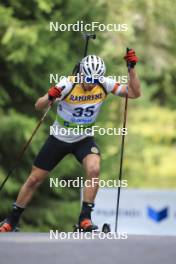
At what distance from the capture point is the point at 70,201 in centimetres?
2011

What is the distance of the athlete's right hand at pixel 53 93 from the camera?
8.70m

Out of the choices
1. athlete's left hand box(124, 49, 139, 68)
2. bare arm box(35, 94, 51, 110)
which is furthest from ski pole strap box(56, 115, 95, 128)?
athlete's left hand box(124, 49, 139, 68)

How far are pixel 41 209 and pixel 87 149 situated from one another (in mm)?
10308

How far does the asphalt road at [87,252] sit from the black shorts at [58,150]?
215cm

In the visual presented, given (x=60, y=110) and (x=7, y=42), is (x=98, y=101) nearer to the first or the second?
(x=60, y=110)

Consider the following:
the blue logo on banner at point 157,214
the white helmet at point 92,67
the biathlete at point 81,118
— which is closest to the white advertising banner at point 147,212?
the blue logo on banner at point 157,214

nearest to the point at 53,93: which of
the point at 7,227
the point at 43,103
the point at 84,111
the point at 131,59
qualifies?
the point at 43,103

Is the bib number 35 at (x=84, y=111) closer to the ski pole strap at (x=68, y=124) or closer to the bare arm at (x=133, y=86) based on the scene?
the ski pole strap at (x=68, y=124)

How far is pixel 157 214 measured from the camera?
1460cm

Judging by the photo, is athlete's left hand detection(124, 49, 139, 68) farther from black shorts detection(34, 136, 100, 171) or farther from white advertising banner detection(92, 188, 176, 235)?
white advertising banner detection(92, 188, 176, 235)

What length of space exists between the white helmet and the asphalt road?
227 cm

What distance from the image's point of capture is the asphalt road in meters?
6.60

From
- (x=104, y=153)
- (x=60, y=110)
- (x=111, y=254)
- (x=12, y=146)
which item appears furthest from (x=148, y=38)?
(x=111, y=254)

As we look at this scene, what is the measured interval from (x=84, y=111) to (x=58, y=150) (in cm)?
51
